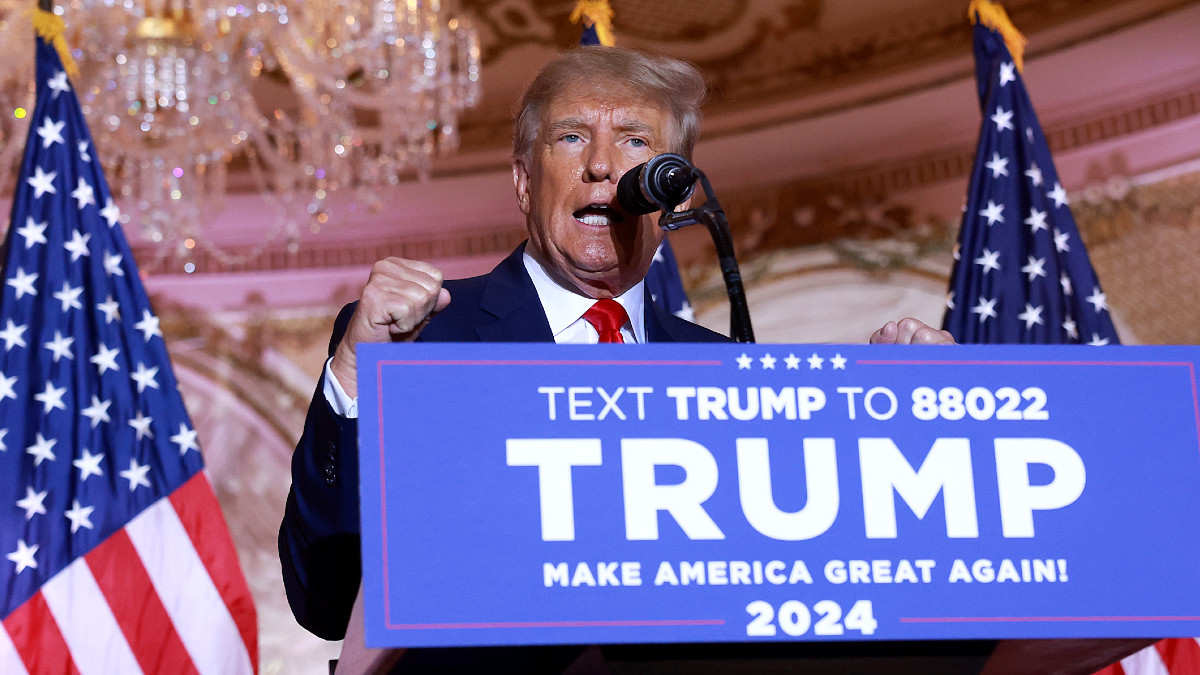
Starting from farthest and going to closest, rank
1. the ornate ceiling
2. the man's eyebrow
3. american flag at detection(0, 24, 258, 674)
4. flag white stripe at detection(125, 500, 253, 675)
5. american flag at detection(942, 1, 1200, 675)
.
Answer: the ornate ceiling
american flag at detection(942, 1, 1200, 675)
flag white stripe at detection(125, 500, 253, 675)
american flag at detection(0, 24, 258, 674)
the man's eyebrow

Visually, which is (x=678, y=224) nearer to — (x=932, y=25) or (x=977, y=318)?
(x=977, y=318)

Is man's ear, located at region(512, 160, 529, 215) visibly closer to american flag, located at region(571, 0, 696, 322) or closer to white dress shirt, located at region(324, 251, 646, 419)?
white dress shirt, located at region(324, 251, 646, 419)

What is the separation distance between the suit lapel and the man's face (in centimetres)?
7

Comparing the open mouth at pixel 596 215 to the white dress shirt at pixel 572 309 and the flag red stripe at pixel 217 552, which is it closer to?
the white dress shirt at pixel 572 309

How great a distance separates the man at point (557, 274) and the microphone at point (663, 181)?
0.99 feet

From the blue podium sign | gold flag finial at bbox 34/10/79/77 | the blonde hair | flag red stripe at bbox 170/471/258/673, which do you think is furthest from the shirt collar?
gold flag finial at bbox 34/10/79/77

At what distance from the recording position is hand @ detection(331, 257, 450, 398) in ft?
4.66

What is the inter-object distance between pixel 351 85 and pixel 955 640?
17.7 ft

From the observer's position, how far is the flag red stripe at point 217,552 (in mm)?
3328

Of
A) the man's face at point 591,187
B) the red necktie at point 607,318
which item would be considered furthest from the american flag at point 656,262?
the red necktie at point 607,318

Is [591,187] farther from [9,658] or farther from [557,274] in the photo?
[9,658]

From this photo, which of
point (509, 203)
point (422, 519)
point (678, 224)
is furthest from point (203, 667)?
point (509, 203)

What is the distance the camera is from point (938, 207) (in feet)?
20.2

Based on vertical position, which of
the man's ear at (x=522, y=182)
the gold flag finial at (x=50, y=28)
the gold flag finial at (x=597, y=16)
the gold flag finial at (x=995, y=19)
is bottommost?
the man's ear at (x=522, y=182)
